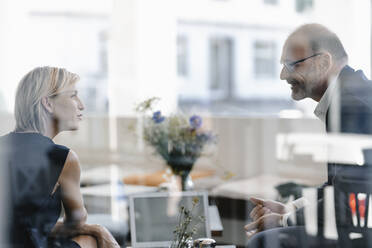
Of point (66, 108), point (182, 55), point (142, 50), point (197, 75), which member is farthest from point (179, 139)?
point (197, 75)

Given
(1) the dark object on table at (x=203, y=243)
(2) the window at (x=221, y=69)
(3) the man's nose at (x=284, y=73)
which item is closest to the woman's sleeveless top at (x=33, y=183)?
(1) the dark object on table at (x=203, y=243)

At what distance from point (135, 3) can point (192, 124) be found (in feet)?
5.87

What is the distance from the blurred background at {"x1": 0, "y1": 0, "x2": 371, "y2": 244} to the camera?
2.74 m

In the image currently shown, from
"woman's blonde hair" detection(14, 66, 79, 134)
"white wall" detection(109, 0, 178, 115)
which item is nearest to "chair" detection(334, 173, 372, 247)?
"woman's blonde hair" detection(14, 66, 79, 134)

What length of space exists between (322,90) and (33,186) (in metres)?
1.00

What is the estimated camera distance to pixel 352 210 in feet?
5.49

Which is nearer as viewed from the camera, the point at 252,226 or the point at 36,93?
the point at 36,93

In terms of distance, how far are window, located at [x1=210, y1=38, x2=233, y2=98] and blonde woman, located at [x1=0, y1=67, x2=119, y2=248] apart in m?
3.30

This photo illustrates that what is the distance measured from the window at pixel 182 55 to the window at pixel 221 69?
14.2 inches

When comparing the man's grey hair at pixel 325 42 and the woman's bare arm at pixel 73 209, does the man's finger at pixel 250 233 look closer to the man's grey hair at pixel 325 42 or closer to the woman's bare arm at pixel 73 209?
the woman's bare arm at pixel 73 209

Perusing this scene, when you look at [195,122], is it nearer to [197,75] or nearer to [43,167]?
[43,167]

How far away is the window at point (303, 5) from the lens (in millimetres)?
2697

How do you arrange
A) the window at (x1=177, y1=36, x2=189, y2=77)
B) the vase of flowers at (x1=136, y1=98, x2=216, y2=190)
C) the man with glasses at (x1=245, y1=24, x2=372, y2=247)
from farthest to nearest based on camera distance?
the window at (x1=177, y1=36, x2=189, y2=77) < the vase of flowers at (x1=136, y1=98, x2=216, y2=190) < the man with glasses at (x1=245, y1=24, x2=372, y2=247)

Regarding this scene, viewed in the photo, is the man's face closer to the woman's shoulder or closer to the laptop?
the laptop
